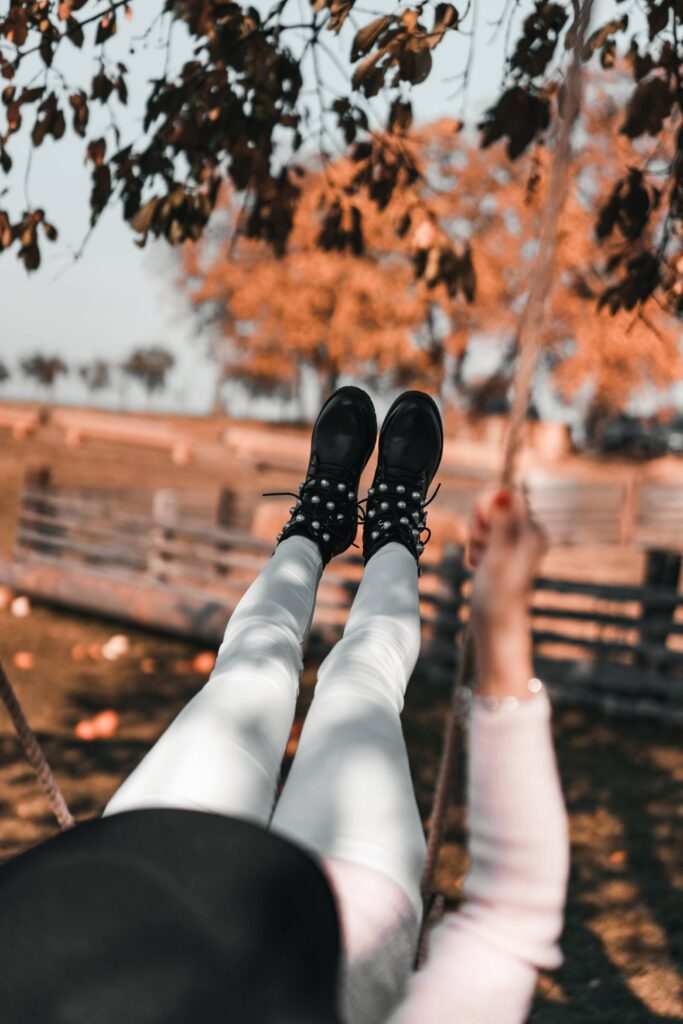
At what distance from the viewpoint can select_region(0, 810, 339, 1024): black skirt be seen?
1.14 meters

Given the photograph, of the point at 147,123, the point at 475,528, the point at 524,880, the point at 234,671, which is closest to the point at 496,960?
the point at 524,880

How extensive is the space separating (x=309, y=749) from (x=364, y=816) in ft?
0.63

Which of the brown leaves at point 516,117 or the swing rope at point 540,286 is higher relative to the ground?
the brown leaves at point 516,117

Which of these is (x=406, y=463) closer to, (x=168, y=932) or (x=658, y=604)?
(x=168, y=932)

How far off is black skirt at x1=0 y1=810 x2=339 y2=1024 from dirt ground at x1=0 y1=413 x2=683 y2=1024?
2.26 metres

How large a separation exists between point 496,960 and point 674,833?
4034 millimetres

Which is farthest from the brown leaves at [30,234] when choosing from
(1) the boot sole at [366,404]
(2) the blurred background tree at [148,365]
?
(2) the blurred background tree at [148,365]

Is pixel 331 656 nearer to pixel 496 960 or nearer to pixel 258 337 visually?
pixel 496 960

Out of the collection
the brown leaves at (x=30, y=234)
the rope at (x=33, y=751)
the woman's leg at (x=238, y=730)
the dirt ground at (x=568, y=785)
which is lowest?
the dirt ground at (x=568, y=785)

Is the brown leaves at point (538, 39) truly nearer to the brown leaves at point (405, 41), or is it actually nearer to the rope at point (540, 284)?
the brown leaves at point (405, 41)

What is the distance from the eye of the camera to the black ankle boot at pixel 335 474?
2.80m

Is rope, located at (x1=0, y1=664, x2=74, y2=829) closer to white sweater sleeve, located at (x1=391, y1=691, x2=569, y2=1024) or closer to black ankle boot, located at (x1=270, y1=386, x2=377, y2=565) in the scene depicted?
black ankle boot, located at (x1=270, y1=386, x2=377, y2=565)

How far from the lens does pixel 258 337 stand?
2716 cm

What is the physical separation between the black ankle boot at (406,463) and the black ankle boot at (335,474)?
74 millimetres
